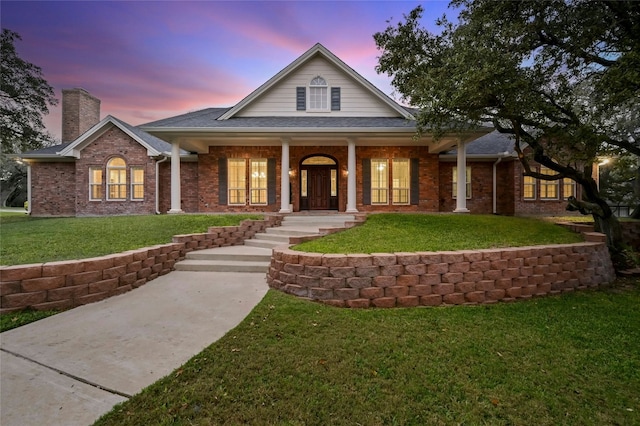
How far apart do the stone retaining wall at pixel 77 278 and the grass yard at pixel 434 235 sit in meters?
2.69

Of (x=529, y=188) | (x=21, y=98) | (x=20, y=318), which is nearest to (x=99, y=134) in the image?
(x=21, y=98)

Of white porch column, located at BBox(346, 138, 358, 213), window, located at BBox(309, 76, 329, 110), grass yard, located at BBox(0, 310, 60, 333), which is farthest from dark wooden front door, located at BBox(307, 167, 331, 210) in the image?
grass yard, located at BBox(0, 310, 60, 333)

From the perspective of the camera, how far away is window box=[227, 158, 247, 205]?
39.8 feet

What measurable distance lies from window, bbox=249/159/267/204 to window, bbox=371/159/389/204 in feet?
15.1

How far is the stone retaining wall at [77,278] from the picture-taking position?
359cm

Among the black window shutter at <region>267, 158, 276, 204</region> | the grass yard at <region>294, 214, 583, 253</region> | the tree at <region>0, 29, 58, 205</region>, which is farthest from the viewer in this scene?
the tree at <region>0, 29, 58, 205</region>

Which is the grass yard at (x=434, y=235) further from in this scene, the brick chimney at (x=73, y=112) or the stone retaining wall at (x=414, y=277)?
the brick chimney at (x=73, y=112)

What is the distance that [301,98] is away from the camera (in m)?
12.1

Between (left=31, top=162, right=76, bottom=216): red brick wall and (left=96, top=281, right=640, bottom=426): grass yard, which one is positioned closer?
(left=96, top=281, right=640, bottom=426): grass yard

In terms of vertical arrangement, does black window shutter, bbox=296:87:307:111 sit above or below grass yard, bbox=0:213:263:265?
above

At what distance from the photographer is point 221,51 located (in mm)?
14688

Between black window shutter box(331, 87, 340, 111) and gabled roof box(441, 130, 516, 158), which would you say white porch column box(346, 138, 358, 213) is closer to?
black window shutter box(331, 87, 340, 111)

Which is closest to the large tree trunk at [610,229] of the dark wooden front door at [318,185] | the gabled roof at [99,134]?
the dark wooden front door at [318,185]

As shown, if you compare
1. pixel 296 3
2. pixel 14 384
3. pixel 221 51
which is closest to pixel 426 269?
pixel 14 384
